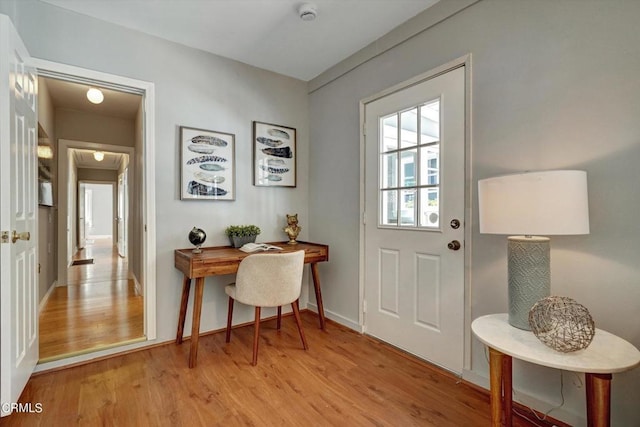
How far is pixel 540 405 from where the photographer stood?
5.26 feet

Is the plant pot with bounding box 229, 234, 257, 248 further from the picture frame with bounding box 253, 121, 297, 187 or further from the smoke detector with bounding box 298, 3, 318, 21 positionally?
the smoke detector with bounding box 298, 3, 318, 21

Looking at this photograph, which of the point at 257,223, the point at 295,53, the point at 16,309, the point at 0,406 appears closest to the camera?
the point at 0,406

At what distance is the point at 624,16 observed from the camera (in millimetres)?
1362

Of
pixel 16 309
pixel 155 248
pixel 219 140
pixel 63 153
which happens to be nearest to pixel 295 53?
pixel 219 140

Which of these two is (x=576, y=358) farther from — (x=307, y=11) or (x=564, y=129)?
(x=307, y=11)

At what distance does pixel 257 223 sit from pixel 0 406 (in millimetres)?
1990

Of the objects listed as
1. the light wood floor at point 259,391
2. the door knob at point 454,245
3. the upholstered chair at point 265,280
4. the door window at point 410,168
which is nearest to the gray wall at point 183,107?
the light wood floor at point 259,391

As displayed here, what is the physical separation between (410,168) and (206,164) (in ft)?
5.65

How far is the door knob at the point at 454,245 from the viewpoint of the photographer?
1.97 m

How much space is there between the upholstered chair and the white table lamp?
1.33 metres

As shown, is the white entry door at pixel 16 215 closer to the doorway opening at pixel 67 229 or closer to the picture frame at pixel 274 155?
the doorway opening at pixel 67 229

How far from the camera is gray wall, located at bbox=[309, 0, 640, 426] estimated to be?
1.36m

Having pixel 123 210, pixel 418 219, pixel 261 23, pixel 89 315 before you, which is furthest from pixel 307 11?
pixel 123 210

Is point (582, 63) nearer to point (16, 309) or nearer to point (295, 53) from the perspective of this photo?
point (295, 53)
